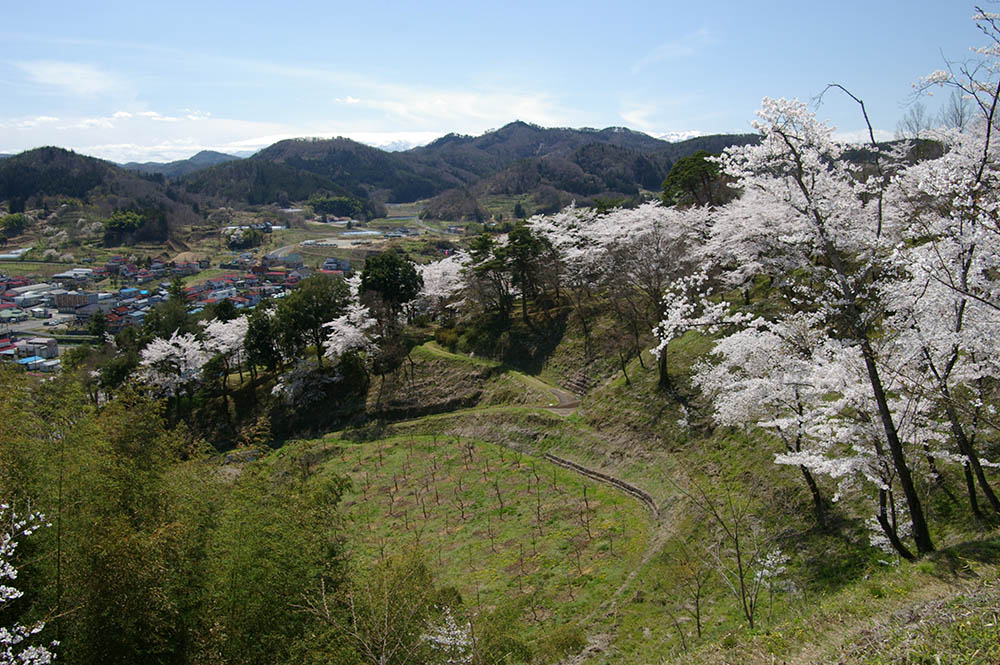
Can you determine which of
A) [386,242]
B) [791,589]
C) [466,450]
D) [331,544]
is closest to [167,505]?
[331,544]

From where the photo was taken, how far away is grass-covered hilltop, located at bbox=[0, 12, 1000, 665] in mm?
7523

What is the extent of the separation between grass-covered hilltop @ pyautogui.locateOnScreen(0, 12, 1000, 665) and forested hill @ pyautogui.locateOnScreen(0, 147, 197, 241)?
12028 centimetres

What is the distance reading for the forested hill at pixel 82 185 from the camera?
13088 cm

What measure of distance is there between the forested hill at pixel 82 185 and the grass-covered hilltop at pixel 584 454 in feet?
395

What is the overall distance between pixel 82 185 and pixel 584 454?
555ft

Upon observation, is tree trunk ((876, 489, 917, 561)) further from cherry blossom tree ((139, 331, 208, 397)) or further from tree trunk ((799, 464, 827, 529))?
cherry blossom tree ((139, 331, 208, 397))

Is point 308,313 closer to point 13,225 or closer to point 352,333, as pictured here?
point 352,333

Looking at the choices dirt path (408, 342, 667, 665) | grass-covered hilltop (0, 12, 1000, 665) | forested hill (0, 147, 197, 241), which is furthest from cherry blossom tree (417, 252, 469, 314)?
forested hill (0, 147, 197, 241)

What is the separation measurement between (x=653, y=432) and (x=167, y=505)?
15.0 meters

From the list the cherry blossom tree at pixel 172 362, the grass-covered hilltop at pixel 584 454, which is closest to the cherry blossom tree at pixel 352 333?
the grass-covered hilltop at pixel 584 454

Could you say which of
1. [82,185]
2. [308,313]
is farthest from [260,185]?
[308,313]

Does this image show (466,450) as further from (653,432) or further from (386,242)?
(386,242)

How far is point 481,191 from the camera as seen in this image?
158500 millimetres

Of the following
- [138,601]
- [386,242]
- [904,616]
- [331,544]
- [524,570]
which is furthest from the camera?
[386,242]
